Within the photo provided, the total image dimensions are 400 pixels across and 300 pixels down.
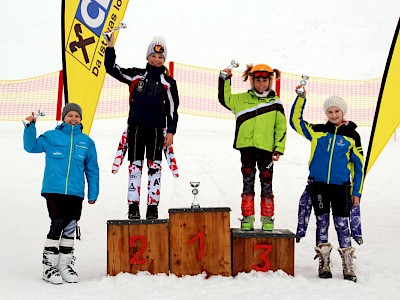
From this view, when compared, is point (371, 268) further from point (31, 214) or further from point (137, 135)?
point (31, 214)

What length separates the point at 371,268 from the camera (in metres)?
5.64

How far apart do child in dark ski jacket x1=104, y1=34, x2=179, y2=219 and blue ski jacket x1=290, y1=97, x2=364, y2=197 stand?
1.23 m

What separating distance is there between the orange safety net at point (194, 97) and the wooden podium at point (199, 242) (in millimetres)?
12610

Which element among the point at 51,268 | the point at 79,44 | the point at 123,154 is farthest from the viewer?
the point at 79,44

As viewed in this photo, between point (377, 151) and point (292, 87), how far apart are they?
1328 cm

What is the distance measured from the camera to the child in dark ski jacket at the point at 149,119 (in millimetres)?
5492

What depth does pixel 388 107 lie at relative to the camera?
648cm

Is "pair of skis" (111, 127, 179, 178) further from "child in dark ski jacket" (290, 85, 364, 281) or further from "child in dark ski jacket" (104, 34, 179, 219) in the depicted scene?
"child in dark ski jacket" (290, 85, 364, 281)

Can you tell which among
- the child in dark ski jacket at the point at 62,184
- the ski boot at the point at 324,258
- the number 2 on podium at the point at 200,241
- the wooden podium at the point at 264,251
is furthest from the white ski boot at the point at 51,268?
the ski boot at the point at 324,258

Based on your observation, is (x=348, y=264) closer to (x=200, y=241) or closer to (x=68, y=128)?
(x=200, y=241)

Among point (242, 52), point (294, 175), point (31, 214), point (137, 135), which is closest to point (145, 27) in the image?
point (242, 52)

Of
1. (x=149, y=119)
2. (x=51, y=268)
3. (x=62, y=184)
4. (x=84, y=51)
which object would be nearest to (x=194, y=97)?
(x=84, y=51)

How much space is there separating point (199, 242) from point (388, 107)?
2770mm

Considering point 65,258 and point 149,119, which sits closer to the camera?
point 65,258
